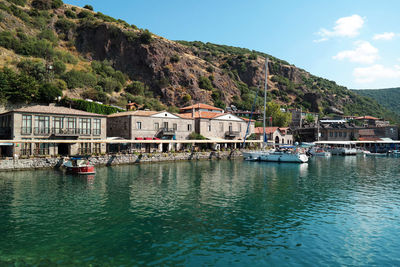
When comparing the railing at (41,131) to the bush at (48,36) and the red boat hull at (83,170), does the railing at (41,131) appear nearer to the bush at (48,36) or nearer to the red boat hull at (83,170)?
the red boat hull at (83,170)

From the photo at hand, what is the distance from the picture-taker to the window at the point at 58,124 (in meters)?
44.2

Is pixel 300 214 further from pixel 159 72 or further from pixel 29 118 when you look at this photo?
pixel 159 72

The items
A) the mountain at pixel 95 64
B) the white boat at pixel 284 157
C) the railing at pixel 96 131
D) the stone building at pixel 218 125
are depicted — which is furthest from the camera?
the mountain at pixel 95 64

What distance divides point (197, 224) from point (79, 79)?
2890 inches

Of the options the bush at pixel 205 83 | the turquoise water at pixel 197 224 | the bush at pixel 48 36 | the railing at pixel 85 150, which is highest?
the bush at pixel 48 36

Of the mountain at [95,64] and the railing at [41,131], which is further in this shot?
the mountain at [95,64]

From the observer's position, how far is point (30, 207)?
19.3 meters

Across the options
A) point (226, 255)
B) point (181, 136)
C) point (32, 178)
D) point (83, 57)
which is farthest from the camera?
point (83, 57)

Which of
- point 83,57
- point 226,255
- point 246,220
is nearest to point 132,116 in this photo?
point 246,220

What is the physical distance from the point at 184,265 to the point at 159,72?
9569 cm

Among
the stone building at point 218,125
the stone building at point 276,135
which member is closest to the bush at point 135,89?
the stone building at point 218,125

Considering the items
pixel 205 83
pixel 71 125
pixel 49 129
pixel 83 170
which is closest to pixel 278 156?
pixel 83 170

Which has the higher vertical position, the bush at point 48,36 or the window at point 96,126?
the bush at point 48,36

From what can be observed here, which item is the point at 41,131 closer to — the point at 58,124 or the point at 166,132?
the point at 58,124
